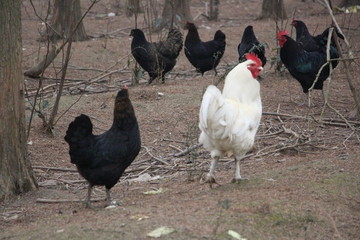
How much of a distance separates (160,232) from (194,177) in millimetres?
2375

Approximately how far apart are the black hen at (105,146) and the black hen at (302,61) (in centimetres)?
502

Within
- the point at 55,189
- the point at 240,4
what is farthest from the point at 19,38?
the point at 240,4

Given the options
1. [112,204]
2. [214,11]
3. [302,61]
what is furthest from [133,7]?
[112,204]

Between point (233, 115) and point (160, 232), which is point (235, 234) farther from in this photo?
point (233, 115)

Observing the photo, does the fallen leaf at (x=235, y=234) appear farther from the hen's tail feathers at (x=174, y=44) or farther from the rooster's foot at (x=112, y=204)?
the hen's tail feathers at (x=174, y=44)

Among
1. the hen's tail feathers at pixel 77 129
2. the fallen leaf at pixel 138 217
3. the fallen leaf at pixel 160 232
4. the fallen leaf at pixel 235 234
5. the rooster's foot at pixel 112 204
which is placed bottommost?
the rooster's foot at pixel 112 204

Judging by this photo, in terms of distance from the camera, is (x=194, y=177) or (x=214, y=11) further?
(x=214, y=11)

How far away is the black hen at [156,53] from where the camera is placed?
1286cm

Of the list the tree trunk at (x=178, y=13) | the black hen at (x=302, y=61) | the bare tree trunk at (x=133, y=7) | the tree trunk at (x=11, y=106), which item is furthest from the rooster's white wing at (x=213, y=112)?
the tree trunk at (x=178, y=13)

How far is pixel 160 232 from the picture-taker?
484cm

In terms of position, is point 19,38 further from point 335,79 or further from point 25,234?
point 335,79

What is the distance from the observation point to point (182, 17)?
2042 cm

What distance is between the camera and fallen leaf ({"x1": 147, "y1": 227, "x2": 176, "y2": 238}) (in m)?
4.81

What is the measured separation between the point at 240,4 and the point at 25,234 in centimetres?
2338
